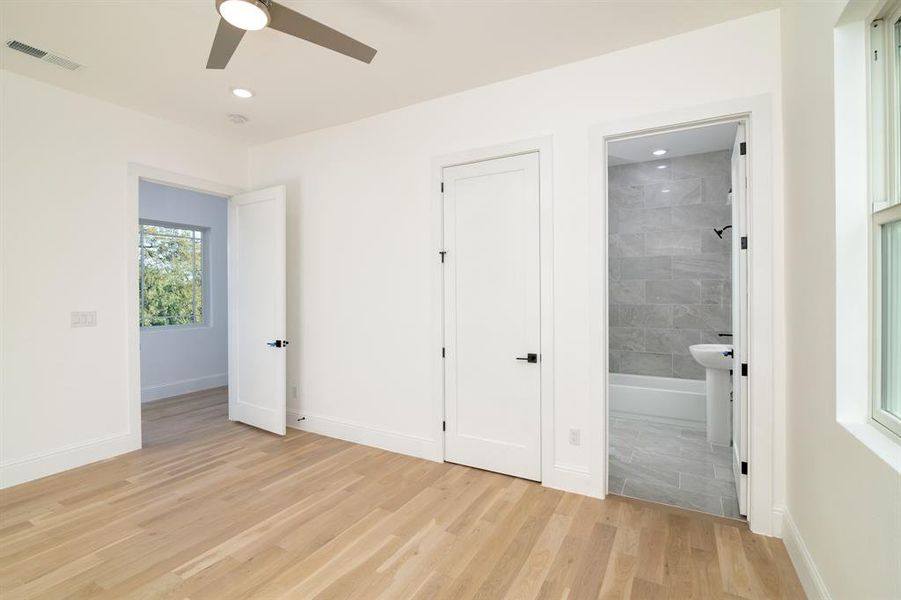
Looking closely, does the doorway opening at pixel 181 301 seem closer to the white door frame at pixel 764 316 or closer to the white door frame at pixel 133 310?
the white door frame at pixel 133 310

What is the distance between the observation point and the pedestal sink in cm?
386

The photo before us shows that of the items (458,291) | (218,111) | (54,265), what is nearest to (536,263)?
(458,291)

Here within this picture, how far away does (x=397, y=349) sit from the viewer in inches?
146

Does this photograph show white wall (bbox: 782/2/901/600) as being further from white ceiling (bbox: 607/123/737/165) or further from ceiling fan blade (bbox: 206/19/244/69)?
ceiling fan blade (bbox: 206/19/244/69)

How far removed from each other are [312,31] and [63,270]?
2884mm

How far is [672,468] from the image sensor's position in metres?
3.36

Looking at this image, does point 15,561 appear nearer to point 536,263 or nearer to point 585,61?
point 536,263

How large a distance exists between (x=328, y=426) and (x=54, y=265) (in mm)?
2494

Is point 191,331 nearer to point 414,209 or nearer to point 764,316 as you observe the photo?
point 414,209

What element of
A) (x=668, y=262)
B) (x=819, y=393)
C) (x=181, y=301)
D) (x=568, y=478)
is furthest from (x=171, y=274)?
(x=819, y=393)

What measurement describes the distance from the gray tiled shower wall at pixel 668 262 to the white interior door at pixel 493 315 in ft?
9.52

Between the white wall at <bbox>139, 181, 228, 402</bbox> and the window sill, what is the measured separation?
6413 mm

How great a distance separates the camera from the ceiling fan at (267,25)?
→ 6.08 ft

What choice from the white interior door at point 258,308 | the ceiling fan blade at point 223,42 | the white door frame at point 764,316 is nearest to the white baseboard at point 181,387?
the white interior door at point 258,308
